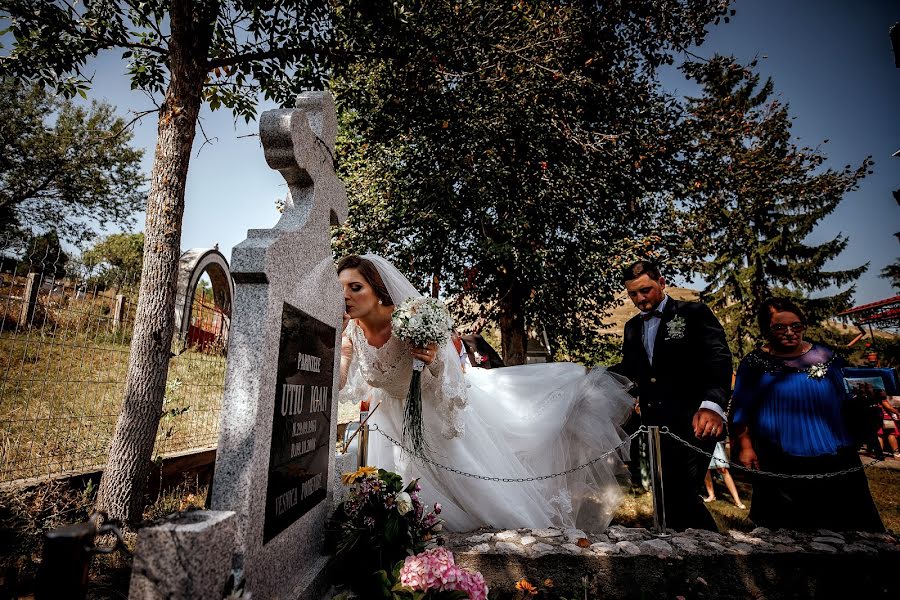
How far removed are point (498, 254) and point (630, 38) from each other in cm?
593

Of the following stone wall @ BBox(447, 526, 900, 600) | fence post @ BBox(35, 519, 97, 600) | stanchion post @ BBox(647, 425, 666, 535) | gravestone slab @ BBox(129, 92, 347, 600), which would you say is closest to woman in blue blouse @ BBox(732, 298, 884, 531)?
stone wall @ BBox(447, 526, 900, 600)

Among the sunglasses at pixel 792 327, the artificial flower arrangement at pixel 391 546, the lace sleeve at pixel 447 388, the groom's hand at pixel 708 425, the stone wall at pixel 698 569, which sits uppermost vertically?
the sunglasses at pixel 792 327

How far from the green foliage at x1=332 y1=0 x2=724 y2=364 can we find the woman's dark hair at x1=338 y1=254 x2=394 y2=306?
3.55 metres

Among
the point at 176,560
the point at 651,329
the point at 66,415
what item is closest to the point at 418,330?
the point at 176,560

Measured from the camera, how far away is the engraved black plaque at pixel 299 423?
2.23 m

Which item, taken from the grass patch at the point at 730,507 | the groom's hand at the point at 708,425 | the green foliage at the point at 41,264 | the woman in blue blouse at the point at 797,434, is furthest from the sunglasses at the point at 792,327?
the green foliage at the point at 41,264

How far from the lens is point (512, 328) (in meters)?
9.52

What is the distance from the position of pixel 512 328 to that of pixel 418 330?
6.39 m

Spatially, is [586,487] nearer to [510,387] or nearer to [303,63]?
[510,387]

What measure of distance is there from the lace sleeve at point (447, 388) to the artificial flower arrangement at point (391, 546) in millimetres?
875

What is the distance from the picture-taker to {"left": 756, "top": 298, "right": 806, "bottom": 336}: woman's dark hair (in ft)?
12.8

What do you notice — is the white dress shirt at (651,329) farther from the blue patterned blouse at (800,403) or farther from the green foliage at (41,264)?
the green foliage at (41,264)

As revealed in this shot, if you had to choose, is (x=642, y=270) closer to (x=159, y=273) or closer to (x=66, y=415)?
(x=159, y=273)

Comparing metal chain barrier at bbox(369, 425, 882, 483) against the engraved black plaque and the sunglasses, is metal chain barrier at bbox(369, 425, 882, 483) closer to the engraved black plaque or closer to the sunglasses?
the engraved black plaque
